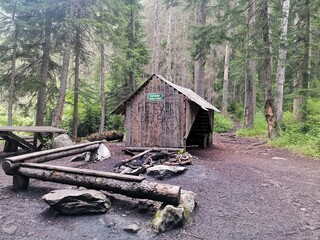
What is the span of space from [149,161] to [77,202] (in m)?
3.64

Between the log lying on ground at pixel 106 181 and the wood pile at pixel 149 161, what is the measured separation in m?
1.70

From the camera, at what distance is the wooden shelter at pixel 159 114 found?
915 cm

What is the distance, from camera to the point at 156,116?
9430 millimetres

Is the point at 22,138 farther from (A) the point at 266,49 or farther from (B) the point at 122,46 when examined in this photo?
(A) the point at 266,49

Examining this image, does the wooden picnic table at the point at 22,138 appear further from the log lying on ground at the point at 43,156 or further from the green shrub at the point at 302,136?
the green shrub at the point at 302,136

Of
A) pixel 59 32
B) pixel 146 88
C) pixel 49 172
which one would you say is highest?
pixel 59 32

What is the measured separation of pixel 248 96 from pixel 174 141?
404 inches

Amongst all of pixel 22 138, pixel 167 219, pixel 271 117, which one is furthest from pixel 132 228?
pixel 271 117

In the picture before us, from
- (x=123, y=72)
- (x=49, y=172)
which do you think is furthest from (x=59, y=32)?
(x=49, y=172)

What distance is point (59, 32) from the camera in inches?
559

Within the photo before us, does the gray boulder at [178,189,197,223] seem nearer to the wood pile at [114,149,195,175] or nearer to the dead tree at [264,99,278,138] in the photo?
the wood pile at [114,149,195,175]

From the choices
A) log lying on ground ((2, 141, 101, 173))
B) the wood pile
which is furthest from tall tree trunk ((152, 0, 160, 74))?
log lying on ground ((2, 141, 101, 173))

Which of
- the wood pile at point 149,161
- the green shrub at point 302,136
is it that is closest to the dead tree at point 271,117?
the green shrub at point 302,136

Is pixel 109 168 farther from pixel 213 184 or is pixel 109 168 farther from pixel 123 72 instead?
pixel 123 72
